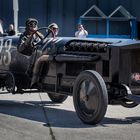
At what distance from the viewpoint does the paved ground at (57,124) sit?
7.85 meters

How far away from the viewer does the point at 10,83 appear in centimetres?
1076

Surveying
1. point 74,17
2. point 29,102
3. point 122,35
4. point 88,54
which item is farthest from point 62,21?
point 88,54

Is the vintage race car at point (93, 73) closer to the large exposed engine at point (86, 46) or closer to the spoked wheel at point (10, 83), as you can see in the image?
the large exposed engine at point (86, 46)

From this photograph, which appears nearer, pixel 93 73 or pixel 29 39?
pixel 93 73

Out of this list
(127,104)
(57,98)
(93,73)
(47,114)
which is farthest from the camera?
(57,98)

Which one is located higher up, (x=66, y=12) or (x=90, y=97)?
(x=66, y=12)

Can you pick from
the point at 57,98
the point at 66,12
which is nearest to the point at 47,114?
the point at 57,98

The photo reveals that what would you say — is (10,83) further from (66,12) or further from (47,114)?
(66,12)

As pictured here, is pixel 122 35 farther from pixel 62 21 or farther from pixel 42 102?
pixel 42 102

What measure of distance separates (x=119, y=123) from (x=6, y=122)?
171cm

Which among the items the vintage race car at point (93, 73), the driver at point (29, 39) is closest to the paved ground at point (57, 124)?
the vintage race car at point (93, 73)

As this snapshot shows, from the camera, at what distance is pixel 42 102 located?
1166 centimetres

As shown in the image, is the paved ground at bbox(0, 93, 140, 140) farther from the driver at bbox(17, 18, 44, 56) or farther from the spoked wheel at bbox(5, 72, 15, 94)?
the driver at bbox(17, 18, 44, 56)

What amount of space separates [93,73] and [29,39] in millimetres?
2266
